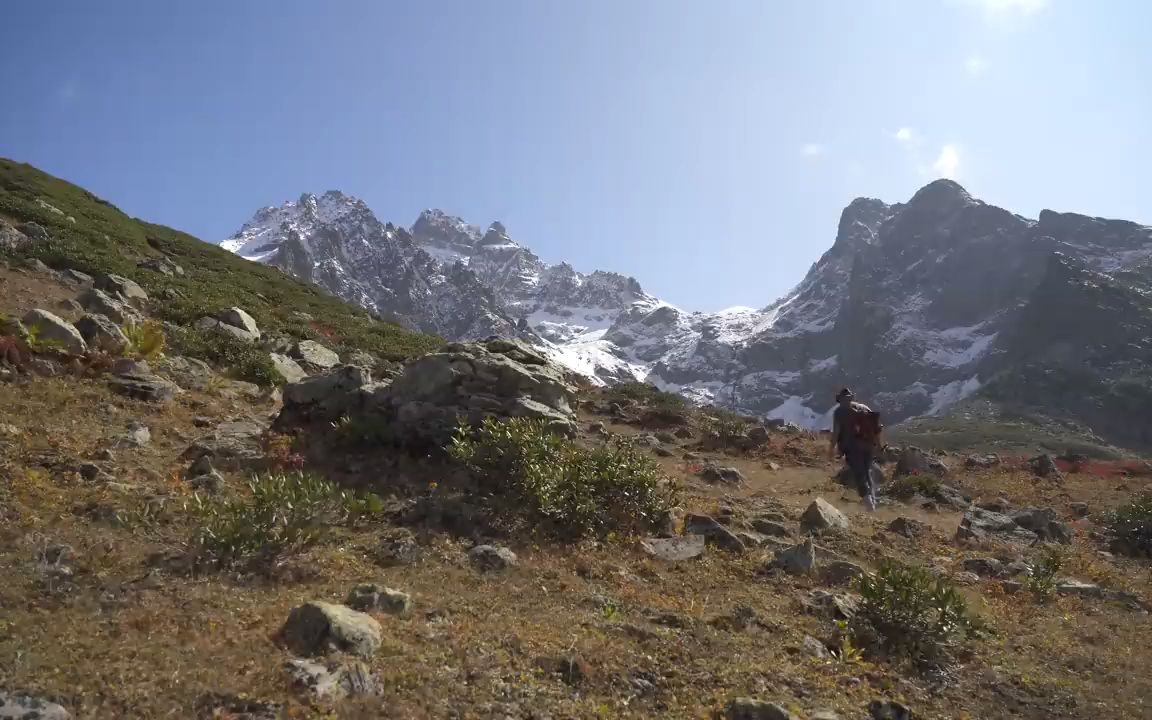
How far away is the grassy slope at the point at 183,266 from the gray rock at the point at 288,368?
14.5 ft

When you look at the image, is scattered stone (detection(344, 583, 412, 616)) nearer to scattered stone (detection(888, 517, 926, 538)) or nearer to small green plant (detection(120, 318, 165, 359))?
scattered stone (detection(888, 517, 926, 538))

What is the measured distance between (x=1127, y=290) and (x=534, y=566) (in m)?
205

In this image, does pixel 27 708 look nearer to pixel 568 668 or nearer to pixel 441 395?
pixel 568 668

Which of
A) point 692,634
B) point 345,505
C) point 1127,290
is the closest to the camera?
point 692,634

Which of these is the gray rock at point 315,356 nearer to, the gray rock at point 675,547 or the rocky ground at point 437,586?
the rocky ground at point 437,586

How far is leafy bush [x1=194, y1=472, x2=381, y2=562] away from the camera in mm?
6699

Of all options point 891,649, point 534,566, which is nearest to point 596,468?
point 534,566

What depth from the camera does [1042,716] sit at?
5.84 meters

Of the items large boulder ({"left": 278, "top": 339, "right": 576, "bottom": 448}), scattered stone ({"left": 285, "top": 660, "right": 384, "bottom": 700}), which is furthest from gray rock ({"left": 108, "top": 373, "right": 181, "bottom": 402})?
scattered stone ({"left": 285, "top": 660, "right": 384, "bottom": 700})

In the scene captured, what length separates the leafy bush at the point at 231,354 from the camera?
15930 millimetres

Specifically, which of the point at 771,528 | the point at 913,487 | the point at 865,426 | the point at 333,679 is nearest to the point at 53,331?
the point at 333,679

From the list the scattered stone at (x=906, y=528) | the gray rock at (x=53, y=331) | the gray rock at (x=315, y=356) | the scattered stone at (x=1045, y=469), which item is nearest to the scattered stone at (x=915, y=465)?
the scattered stone at (x=1045, y=469)

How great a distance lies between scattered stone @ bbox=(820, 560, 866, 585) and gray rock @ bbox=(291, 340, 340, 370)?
590 inches

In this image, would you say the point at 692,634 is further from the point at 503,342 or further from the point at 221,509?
the point at 503,342
